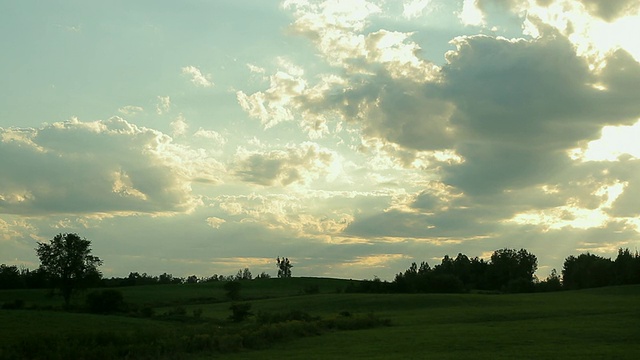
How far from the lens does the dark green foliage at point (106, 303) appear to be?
78.4 m

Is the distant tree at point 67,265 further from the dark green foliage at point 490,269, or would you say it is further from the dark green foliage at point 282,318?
the dark green foliage at point 490,269

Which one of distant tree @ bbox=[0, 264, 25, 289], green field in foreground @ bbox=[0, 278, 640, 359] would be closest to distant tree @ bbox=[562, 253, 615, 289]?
green field in foreground @ bbox=[0, 278, 640, 359]

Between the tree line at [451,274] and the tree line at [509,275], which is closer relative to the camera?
the tree line at [451,274]

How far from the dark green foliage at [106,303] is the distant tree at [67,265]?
14818 mm

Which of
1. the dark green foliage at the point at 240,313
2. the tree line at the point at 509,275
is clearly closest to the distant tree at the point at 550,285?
the tree line at the point at 509,275

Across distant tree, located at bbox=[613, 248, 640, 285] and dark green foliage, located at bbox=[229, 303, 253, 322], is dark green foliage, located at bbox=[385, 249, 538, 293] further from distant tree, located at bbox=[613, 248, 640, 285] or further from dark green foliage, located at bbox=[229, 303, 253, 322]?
dark green foliage, located at bbox=[229, 303, 253, 322]

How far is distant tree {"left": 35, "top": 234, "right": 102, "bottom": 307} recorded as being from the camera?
309ft

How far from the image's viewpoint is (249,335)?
46000 millimetres

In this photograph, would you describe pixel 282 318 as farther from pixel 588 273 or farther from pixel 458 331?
pixel 588 273

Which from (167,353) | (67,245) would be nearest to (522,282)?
(67,245)

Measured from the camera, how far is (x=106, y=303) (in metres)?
78.9

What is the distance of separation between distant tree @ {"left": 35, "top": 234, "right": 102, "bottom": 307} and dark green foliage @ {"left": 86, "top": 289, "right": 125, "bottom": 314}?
1482 cm

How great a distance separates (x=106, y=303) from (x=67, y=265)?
743 inches

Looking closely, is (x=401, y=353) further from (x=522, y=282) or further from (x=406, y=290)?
(x=522, y=282)
